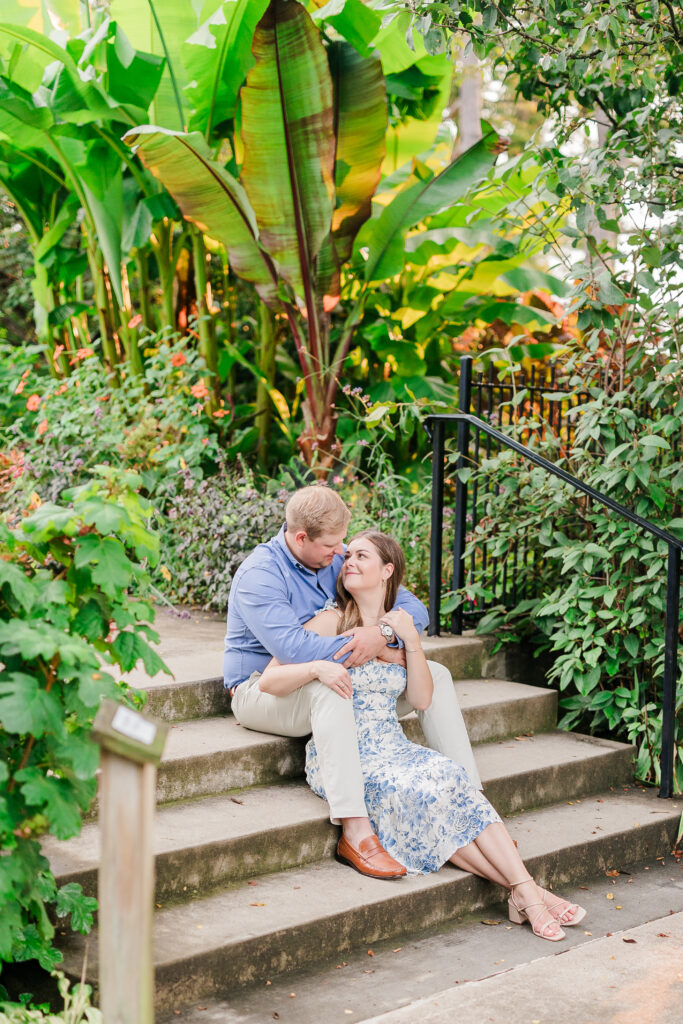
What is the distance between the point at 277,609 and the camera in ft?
12.4

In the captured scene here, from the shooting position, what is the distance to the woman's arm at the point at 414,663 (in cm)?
383

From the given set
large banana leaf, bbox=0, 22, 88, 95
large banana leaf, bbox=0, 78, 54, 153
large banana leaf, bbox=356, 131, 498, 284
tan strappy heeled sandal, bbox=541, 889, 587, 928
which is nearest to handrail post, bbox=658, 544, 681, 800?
tan strappy heeled sandal, bbox=541, 889, 587, 928

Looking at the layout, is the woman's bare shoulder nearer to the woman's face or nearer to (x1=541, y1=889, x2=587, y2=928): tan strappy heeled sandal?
the woman's face

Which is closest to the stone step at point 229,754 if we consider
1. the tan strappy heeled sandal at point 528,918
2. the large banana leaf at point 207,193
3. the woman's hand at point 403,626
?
the woman's hand at point 403,626

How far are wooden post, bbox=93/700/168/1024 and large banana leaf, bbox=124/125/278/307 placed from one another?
4334mm

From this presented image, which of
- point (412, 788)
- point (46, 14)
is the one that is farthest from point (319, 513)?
point (46, 14)

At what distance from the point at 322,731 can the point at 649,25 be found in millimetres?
2861

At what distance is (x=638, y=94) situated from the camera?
484 centimetres

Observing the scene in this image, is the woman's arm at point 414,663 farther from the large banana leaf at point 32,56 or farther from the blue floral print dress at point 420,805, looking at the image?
the large banana leaf at point 32,56

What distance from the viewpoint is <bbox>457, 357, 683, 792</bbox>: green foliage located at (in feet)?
15.6

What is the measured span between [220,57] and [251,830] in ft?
13.6

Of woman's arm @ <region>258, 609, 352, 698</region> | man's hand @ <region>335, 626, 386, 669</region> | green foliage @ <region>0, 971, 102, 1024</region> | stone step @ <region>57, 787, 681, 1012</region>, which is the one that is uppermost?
man's hand @ <region>335, 626, 386, 669</region>

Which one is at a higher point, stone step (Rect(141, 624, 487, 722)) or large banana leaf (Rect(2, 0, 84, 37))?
large banana leaf (Rect(2, 0, 84, 37))

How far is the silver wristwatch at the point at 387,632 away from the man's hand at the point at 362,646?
2cm
